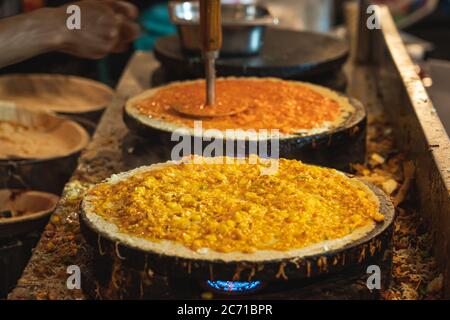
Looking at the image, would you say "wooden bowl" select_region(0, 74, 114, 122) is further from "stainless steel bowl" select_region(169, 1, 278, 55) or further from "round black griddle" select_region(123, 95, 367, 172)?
"round black griddle" select_region(123, 95, 367, 172)

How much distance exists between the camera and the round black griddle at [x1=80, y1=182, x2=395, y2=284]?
1978 millimetres

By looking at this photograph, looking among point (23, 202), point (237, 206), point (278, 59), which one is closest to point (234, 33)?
point (278, 59)

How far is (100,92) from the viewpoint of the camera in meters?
4.90

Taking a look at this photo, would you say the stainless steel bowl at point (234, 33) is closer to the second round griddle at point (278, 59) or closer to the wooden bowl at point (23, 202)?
the second round griddle at point (278, 59)

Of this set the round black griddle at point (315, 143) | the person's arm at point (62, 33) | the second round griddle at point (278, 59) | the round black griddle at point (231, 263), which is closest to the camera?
the round black griddle at point (231, 263)

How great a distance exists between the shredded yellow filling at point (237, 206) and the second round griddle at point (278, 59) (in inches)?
58.1

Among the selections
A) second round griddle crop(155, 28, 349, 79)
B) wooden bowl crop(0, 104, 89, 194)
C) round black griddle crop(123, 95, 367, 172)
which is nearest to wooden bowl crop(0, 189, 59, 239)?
wooden bowl crop(0, 104, 89, 194)

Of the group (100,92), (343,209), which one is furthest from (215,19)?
(100,92)

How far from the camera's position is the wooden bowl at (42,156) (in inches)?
137

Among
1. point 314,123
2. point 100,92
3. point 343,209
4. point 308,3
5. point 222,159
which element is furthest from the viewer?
point 308,3

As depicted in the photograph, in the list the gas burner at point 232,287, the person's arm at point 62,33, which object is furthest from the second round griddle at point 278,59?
the gas burner at point 232,287

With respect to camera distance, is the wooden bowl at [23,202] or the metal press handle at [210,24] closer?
the metal press handle at [210,24]

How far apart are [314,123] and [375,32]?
208cm
